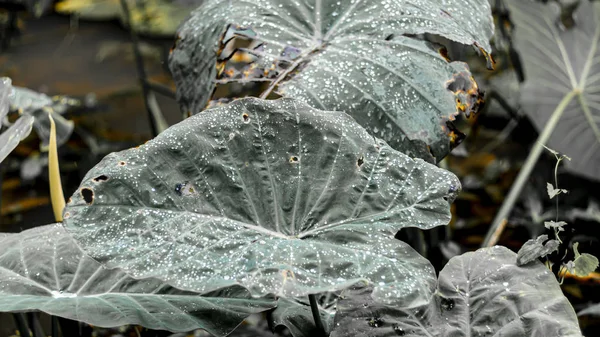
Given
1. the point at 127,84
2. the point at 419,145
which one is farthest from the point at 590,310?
the point at 127,84

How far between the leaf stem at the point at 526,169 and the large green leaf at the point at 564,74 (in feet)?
0.11

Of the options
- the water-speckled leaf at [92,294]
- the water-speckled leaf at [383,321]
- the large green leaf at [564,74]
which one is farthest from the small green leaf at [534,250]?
the large green leaf at [564,74]

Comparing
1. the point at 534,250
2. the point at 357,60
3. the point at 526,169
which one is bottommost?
the point at 526,169

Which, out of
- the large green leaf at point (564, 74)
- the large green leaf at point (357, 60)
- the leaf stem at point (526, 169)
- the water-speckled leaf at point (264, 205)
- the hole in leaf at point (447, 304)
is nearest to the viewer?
the water-speckled leaf at point (264, 205)

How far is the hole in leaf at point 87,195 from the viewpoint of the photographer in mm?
790

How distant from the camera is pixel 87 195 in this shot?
2.62ft

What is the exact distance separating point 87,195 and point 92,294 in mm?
234

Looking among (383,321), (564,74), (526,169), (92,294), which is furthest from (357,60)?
(564,74)

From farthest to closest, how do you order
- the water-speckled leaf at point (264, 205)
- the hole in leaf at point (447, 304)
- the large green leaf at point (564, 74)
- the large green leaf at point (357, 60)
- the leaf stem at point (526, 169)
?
the large green leaf at point (564, 74) → the leaf stem at point (526, 169) → the large green leaf at point (357, 60) → the hole in leaf at point (447, 304) → the water-speckled leaf at point (264, 205)

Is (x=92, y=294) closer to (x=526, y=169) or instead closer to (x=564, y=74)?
(x=526, y=169)

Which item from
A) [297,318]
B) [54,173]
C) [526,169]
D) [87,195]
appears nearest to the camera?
[87,195]

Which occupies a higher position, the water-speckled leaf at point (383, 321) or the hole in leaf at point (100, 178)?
the hole in leaf at point (100, 178)

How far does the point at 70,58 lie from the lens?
4109mm

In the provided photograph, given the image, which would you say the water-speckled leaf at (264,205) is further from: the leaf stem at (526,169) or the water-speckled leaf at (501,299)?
the leaf stem at (526,169)
